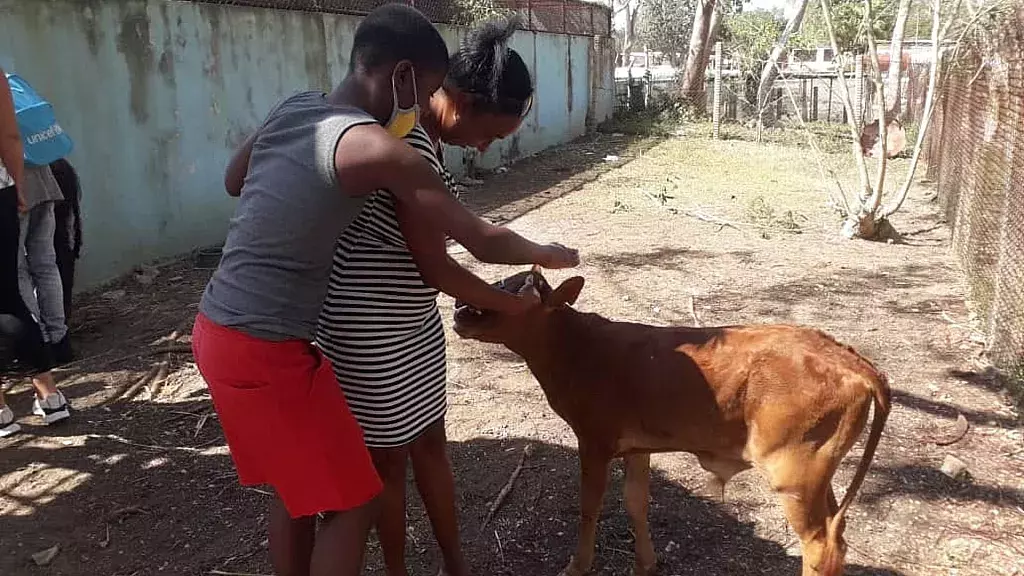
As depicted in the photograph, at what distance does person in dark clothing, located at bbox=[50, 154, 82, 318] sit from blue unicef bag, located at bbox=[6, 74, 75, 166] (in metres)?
0.18

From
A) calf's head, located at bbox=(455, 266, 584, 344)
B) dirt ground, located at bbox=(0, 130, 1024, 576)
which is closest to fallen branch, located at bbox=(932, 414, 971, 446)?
dirt ground, located at bbox=(0, 130, 1024, 576)

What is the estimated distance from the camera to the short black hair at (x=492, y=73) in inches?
88.0

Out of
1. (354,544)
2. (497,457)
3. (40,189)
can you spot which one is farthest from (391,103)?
(40,189)

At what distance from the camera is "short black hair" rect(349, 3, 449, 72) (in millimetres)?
1967

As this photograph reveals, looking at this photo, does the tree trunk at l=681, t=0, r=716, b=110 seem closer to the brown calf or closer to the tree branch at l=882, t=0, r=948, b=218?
the tree branch at l=882, t=0, r=948, b=218

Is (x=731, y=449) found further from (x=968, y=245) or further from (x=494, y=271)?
(x=968, y=245)

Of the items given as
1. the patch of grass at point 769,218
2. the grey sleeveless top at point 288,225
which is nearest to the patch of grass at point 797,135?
the patch of grass at point 769,218

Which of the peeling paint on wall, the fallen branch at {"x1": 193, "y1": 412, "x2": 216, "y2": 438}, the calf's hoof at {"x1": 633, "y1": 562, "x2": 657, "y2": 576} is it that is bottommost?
the calf's hoof at {"x1": 633, "y1": 562, "x2": 657, "y2": 576}

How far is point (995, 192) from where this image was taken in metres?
6.02

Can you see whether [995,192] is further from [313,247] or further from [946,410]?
[313,247]

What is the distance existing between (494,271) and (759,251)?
2754 mm

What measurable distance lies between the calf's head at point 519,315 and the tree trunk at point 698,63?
19051 mm

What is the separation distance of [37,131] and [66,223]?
22.3 inches

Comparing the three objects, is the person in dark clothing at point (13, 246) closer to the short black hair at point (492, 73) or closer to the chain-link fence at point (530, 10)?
the short black hair at point (492, 73)
